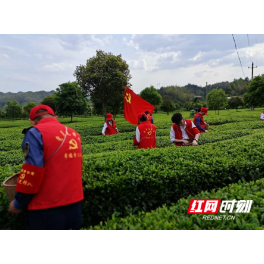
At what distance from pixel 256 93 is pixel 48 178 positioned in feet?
90.4

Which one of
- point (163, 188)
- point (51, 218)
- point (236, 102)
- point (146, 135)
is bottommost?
point (163, 188)

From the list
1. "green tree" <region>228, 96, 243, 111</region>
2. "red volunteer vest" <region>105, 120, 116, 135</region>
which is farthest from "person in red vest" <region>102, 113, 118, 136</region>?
"green tree" <region>228, 96, 243, 111</region>

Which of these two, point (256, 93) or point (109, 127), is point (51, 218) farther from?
point (256, 93)

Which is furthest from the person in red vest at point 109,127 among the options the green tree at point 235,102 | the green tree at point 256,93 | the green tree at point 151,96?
the green tree at point 235,102

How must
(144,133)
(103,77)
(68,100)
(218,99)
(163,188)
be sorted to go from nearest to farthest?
(163,188), (144,133), (103,77), (68,100), (218,99)

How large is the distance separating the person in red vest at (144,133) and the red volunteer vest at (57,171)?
326cm

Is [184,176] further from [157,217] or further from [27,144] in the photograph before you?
[27,144]

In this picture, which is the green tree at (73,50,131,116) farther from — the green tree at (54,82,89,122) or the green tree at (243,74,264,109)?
the green tree at (243,74,264,109)

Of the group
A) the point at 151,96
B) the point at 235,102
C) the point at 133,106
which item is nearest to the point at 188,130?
the point at 133,106

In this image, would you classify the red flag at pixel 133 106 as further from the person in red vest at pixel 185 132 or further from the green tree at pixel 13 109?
the green tree at pixel 13 109

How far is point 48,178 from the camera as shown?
88.7 inches

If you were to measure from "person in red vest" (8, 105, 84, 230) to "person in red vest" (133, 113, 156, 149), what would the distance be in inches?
128

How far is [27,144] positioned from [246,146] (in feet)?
16.2

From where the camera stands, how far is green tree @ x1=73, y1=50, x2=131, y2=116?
2064 cm
